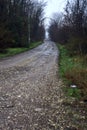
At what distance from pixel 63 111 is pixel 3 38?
20902mm

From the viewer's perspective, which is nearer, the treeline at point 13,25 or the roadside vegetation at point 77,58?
the roadside vegetation at point 77,58

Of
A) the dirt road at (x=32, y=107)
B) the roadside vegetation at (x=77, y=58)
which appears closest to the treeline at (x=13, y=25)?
the roadside vegetation at (x=77, y=58)

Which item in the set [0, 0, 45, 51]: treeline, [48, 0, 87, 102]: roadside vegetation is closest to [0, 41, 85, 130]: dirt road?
[48, 0, 87, 102]: roadside vegetation

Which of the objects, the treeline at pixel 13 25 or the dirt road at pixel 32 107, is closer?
the dirt road at pixel 32 107

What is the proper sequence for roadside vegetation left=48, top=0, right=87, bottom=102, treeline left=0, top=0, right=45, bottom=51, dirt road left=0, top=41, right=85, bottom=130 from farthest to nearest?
treeline left=0, top=0, right=45, bottom=51
roadside vegetation left=48, top=0, right=87, bottom=102
dirt road left=0, top=41, right=85, bottom=130

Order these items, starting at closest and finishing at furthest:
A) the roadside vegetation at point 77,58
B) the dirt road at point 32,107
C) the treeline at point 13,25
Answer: the dirt road at point 32,107 → the roadside vegetation at point 77,58 → the treeline at point 13,25

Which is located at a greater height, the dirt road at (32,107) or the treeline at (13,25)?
the treeline at (13,25)

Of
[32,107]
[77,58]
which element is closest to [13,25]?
[77,58]

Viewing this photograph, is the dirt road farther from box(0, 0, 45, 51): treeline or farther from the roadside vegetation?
box(0, 0, 45, 51): treeline

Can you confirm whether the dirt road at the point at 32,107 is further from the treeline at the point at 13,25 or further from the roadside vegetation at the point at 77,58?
the treeline at the point at 13,25

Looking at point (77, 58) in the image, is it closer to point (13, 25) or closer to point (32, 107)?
point (32, 107)

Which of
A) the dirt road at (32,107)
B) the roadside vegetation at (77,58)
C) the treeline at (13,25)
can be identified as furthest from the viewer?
the treeline at (13,25)

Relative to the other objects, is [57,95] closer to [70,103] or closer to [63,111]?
[70,103]

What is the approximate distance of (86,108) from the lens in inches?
289
